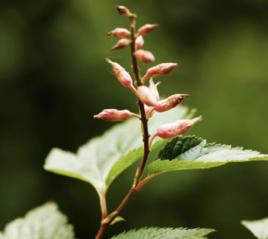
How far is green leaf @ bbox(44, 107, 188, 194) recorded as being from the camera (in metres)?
1.73

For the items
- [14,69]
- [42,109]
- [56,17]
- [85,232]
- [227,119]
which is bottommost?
[85,232]

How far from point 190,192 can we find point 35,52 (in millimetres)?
2598

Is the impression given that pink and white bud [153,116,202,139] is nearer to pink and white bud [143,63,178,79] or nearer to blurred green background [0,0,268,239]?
pink and white bud [143,63,178,79]

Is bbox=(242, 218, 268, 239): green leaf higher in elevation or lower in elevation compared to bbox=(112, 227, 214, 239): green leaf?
lower

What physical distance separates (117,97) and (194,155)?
4917 millimetres

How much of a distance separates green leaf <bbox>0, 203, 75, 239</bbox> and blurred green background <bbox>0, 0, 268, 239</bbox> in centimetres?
400

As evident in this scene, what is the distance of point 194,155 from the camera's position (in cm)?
117

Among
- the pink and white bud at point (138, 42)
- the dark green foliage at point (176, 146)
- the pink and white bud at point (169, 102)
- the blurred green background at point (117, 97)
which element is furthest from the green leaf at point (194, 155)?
the blurred green background at point (117, 97)

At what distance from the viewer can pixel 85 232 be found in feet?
19.7

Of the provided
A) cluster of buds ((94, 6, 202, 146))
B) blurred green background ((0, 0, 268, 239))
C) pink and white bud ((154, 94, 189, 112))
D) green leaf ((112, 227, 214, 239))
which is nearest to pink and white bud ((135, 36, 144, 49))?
cluster of buds ((94, 6, 202, 146))

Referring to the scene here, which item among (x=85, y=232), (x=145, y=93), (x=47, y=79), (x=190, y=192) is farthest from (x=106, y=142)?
(x=47, y=79)

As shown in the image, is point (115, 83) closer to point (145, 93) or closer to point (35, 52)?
point (35, 52)

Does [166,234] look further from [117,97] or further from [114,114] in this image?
[117,97]

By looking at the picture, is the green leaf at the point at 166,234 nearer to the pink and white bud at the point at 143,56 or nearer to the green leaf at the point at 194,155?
the green leaf at the point at 194,155
